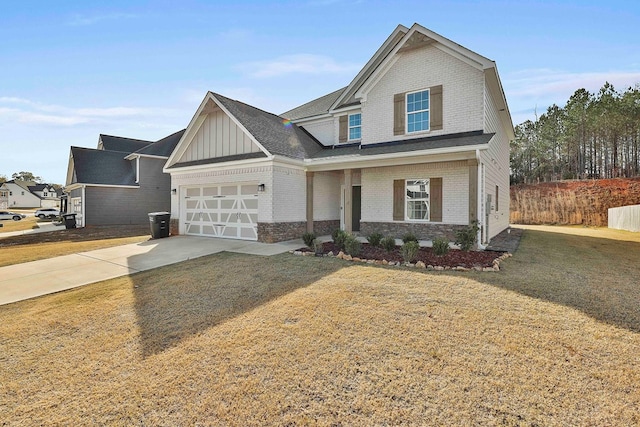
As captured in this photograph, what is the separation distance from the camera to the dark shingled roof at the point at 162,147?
922 inches

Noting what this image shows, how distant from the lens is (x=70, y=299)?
5863 millimetres

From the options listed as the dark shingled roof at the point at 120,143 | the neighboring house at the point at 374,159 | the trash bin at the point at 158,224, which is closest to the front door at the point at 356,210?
the neighboring house at the point at 374,159

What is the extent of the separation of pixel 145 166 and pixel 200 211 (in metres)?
12.3

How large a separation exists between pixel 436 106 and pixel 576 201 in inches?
841

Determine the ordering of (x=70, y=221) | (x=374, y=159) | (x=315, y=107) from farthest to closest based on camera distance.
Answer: (x=70, y=221) → (x=315, y=107) → (x=374, y=159)

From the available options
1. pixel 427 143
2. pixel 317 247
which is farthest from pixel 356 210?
pixel 317 247

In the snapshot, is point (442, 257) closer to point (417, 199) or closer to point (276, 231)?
point (417, 199)

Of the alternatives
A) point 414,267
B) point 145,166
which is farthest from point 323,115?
point 145,166

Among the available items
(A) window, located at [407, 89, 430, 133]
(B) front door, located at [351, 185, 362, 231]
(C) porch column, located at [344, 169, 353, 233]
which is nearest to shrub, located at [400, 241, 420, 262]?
(C) porch column, located at [344, 169, 353, 233]

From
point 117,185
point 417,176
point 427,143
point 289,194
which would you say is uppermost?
point 427,143

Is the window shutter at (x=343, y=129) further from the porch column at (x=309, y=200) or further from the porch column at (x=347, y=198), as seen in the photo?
the porch column at (x=347, y=198)

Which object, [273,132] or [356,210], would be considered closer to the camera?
[273,132]

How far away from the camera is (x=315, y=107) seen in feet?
57.4

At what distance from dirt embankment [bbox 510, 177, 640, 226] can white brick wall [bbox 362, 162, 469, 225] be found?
65.8 feet
